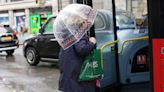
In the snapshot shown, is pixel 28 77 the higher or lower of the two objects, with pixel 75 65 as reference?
lower

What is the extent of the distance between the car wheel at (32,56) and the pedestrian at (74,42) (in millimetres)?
9362

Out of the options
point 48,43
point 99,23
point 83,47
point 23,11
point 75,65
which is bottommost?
point 48,43

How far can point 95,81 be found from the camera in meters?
4.31

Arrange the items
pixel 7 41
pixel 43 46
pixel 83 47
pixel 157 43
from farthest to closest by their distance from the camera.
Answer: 1. pixel 7 41
2. pixel 43 46
3. pixel 83 47
4. pixel 157 43

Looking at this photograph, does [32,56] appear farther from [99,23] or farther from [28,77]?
[99,23]

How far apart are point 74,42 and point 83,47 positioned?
0.11 metres

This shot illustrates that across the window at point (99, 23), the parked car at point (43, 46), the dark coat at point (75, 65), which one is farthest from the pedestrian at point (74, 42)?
the parked car at point (43, 46)

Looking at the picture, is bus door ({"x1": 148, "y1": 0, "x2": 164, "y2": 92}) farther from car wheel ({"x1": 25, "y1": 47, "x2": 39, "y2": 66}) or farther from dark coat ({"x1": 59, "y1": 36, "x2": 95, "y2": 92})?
car wheel ({"x1": 25, "y1": 47, "x2": 39, "y2": 66})

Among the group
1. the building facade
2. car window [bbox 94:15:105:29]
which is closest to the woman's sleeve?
car window [bbox 94:15:105:29]

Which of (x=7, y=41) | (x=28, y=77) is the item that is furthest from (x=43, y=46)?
(x=7, y=41)

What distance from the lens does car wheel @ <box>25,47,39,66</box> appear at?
13539mm

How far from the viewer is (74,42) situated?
413 cm

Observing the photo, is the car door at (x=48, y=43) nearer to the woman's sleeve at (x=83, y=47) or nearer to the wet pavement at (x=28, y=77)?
the wet pavement at (x=28, y=77)

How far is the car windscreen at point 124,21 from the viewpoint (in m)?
6.12
